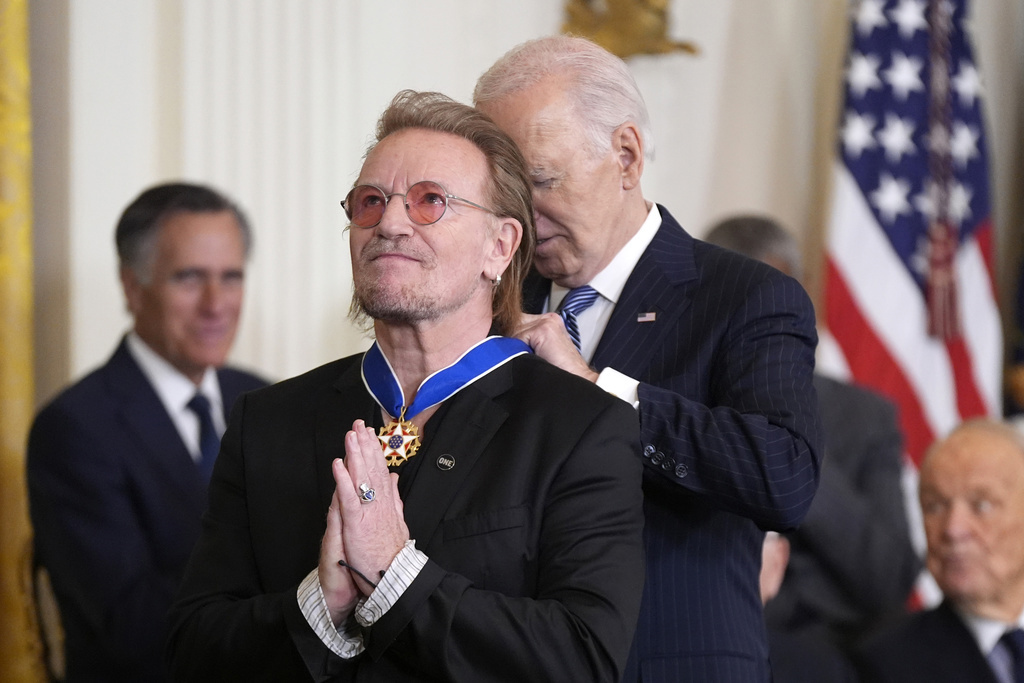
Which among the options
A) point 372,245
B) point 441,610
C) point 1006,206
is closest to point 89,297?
point 372,245

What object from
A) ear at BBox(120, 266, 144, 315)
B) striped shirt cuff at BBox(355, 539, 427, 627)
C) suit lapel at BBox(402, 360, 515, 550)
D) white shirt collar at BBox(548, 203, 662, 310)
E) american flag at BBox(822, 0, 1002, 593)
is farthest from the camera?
american flag at BBox(822, 0, 1002, 593)

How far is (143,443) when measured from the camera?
3604mm

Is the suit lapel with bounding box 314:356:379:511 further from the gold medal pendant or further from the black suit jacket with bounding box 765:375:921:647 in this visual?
the black suit jacket with bounding box 765:375:921:647

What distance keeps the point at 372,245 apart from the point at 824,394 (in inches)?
108

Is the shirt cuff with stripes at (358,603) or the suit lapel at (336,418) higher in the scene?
the suit lapel at (336,418)

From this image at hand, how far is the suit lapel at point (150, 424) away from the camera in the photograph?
3.59m

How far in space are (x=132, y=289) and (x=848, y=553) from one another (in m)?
2.42

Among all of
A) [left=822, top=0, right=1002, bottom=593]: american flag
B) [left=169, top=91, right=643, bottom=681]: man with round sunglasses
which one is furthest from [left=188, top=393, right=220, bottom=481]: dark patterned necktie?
[left=822, top=0, right=1002, bottom=593]: american flag

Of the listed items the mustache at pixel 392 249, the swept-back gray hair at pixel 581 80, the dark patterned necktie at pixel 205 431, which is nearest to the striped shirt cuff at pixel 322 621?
the mustache at pixel 392 249

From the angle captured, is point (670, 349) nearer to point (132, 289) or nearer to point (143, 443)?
point (143, 443)

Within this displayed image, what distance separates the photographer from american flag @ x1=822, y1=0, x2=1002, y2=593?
19.5 ft

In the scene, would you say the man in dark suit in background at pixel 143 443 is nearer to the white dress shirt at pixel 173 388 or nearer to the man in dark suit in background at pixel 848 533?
the white dress shirt at pixel 173 388

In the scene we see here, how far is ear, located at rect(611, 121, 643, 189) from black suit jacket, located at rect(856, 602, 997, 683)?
1939mm

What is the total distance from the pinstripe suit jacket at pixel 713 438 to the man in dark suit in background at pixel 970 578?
152 cm
